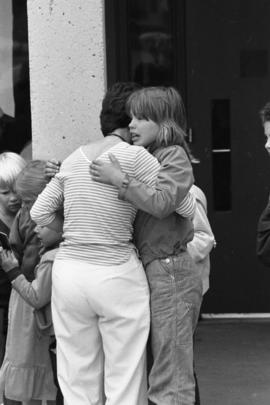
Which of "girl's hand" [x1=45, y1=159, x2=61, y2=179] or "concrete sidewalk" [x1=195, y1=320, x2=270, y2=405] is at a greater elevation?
"girl's hand" [x1=45, y1=159, x2=61, y2=179]

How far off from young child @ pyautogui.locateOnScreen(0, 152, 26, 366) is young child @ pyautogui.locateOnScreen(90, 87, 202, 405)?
3.51 feet

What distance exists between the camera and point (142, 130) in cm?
464

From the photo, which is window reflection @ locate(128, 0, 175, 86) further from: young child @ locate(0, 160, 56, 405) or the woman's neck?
the woman's neck

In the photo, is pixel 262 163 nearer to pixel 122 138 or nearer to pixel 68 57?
pixel 68 57

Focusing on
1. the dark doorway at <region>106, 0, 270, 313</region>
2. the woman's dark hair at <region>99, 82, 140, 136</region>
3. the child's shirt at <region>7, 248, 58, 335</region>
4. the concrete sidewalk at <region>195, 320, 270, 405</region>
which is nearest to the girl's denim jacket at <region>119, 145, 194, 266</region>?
the woman's dark hair at <region>99, 82, 140, 136</region>

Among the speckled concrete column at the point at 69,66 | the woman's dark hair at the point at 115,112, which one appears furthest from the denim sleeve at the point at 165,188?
the speckled concrete column at the point at 69,66

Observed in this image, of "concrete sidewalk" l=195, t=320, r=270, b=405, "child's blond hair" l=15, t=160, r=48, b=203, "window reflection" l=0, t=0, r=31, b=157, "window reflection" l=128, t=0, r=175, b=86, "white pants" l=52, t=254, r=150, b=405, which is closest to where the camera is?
"white pants" l=52, t=254, r=150, b=405

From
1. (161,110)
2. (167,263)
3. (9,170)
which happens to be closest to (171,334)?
(167,263)

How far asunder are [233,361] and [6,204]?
6.93 ft

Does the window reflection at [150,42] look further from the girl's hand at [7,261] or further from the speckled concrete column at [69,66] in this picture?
the girl's hand at [7,261]

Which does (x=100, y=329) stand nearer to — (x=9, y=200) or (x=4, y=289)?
(x=4, y=289)

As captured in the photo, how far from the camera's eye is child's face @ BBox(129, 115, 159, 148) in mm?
4633

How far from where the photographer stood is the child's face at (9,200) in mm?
5527

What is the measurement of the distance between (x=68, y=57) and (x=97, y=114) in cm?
37
